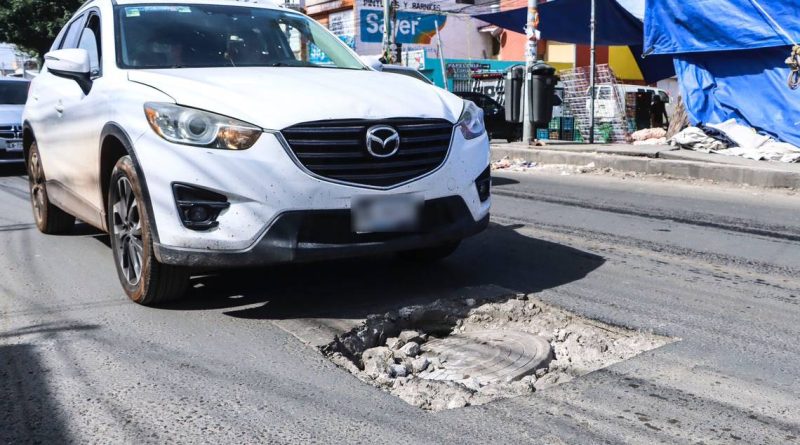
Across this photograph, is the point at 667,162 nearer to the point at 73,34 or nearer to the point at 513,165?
the point at 513,165

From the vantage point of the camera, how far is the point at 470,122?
466 centimetres

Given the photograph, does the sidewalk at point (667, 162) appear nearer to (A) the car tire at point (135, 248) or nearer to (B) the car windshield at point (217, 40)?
(B) the car windshield at point (217, 40)

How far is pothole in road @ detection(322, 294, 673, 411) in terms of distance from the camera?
335 cm

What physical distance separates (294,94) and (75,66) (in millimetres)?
1638

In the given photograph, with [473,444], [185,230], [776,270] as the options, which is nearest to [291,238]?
[185,230]

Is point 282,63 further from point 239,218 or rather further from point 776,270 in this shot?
point 776,270

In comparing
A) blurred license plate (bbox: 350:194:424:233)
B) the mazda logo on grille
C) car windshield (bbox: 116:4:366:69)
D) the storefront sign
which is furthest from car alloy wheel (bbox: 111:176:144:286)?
the storefront sign

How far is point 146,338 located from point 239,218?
2.60 ft

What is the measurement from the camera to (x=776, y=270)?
538cm

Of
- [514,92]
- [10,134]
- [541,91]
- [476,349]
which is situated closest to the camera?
[476,349]

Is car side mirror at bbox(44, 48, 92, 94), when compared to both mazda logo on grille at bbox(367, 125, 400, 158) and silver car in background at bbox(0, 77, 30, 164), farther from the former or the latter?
silver car in background at bbox(0, 77, 30, 164)

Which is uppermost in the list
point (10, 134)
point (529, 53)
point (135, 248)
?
point (529, 53)

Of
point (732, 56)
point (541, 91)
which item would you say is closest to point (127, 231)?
point (541, 91)

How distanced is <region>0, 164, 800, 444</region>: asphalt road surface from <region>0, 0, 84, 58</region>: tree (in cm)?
2655
